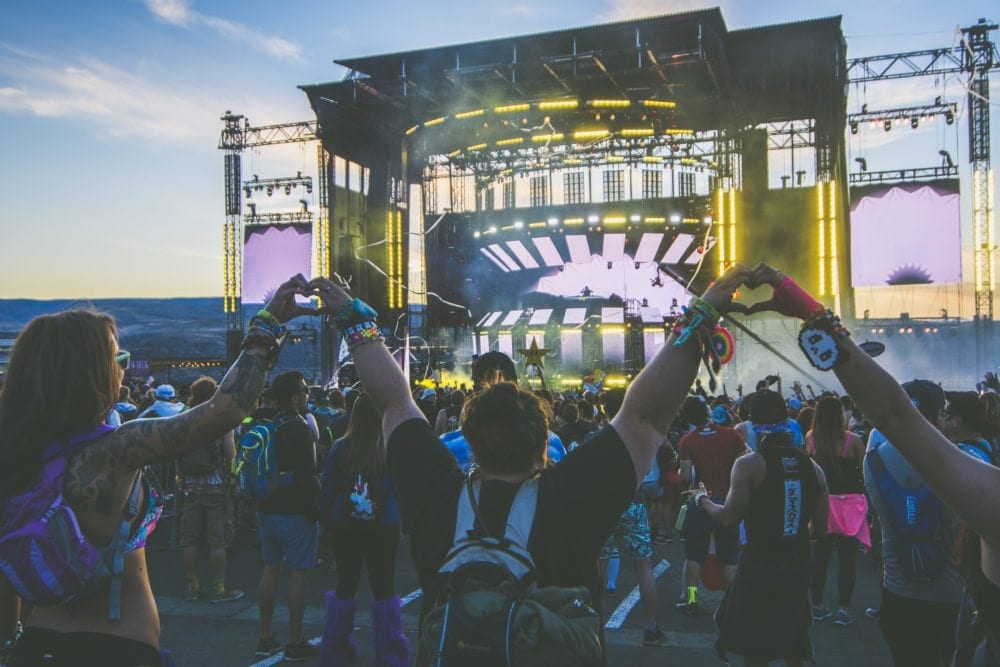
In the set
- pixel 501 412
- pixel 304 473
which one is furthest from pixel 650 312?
pixel 501 412

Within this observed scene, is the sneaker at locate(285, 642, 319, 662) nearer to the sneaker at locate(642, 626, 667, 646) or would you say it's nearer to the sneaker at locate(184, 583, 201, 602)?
the sneaker at locate(184, 583, 201, 602)

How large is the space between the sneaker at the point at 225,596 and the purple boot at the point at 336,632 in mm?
2204

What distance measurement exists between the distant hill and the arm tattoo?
1433 inches

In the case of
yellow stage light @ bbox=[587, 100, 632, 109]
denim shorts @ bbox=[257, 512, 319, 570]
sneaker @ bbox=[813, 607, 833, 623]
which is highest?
yellow stage light @ bbox=[587, 100, 632, 109]

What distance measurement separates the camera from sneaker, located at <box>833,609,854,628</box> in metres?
6.08

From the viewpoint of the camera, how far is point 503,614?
5.59 ft

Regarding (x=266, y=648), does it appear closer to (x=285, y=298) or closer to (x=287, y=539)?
(x=287, y=539)

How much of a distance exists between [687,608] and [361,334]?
5.21m

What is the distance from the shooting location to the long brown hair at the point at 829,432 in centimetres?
596

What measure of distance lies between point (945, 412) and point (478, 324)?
29031mm

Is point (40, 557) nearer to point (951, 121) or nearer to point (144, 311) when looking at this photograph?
point (951, 121)

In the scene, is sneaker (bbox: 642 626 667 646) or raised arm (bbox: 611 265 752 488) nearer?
raised arm (bbox: 611 265 752 488)

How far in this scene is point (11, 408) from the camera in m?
2.07

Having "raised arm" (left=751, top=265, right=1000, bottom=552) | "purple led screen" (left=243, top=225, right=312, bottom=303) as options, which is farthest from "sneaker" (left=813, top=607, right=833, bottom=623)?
"purple led screen" (left=243, top=225, right=312, bottom=303)
